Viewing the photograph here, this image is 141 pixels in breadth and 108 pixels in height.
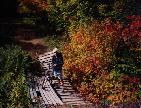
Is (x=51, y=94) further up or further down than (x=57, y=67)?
further down

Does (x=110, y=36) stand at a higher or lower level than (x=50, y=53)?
higher

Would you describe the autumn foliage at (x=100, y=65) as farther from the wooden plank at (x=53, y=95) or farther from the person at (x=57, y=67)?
the wooden plank at (x=53, y=95)

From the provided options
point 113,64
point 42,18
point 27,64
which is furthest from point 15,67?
point 42,18

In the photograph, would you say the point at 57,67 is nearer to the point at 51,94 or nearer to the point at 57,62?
the point at 57,62

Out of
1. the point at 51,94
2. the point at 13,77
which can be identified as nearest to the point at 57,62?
the point at 51,94

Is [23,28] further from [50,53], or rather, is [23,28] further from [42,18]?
[50,53]

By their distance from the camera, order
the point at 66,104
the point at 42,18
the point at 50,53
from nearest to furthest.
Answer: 1. the point at 66,104
2. the point at 50,53
3. the point at 42,18
